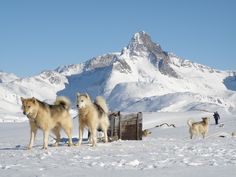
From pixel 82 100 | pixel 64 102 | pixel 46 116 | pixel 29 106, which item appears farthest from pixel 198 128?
pixel 29 106

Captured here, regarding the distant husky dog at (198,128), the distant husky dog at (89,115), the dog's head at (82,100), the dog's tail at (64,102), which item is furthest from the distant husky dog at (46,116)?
the distant husky dog at (198,128)

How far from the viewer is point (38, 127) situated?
52.6ft

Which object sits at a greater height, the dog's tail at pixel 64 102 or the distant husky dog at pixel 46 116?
the dog's tail at pixel 64 102

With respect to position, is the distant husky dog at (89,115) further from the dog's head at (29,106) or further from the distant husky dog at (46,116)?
the dog's head at (29,106)

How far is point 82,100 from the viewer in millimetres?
16672

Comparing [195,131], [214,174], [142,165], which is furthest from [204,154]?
[195,131]

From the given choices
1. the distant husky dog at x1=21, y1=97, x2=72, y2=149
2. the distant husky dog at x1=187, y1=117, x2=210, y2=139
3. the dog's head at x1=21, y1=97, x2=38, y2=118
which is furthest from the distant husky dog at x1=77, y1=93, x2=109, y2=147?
the distant husky dog at x1=187, y1=117, x2=210, y2=139

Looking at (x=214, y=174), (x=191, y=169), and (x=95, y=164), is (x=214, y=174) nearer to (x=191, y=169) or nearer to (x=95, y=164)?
(x=191, y=169)

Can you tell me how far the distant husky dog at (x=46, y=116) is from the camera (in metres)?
15.5

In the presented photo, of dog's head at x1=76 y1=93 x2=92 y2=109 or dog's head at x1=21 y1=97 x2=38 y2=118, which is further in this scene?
dog's head at x1=76 y1=93 x2=92 y2=109

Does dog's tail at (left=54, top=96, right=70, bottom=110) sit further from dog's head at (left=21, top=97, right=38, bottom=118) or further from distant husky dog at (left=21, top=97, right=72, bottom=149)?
dog's head at (left=21, top=97, right=38, bottom=118)

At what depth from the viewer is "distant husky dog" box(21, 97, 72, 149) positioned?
611 inches

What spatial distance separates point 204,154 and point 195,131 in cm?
1505

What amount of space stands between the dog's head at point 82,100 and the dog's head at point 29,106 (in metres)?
1.54
